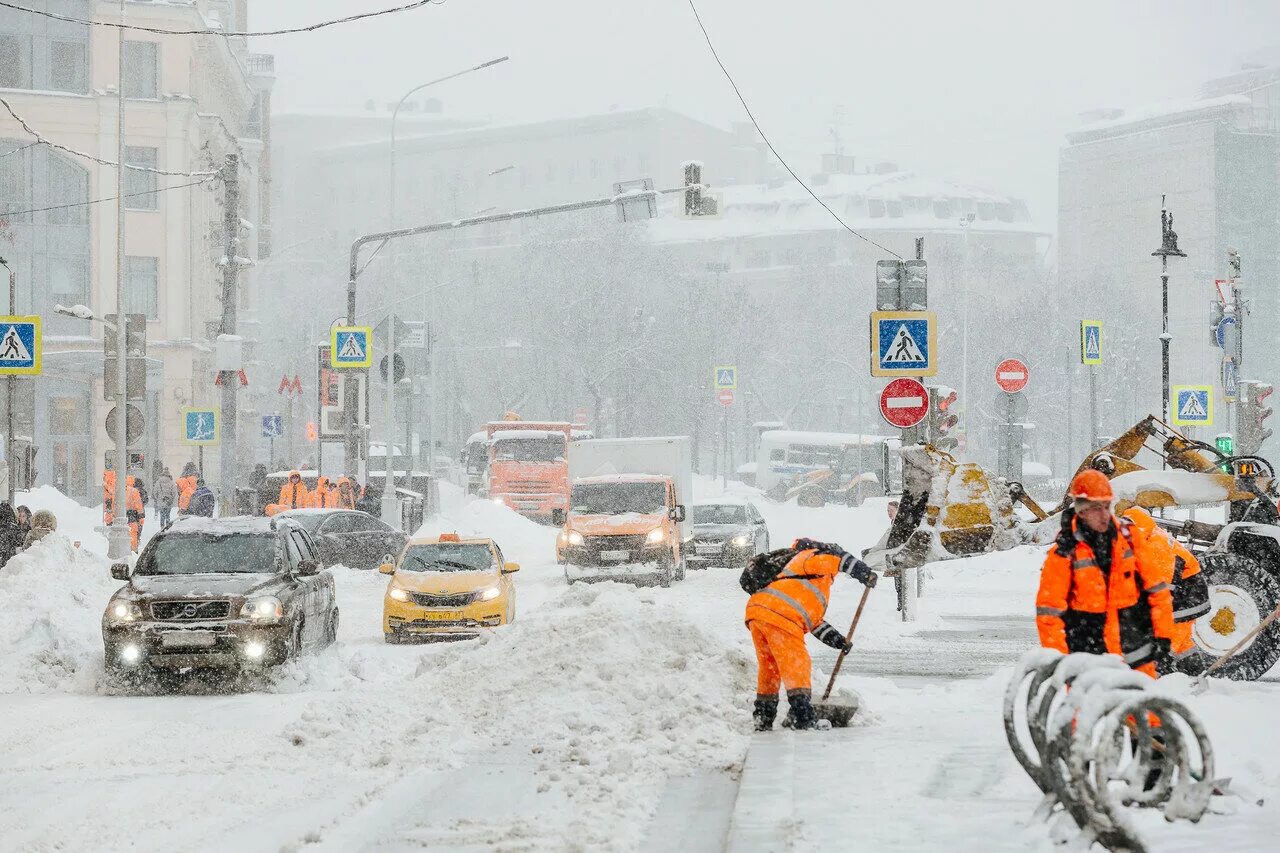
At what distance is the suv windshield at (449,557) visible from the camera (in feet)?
68.3

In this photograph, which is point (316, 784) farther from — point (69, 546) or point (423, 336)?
point (423, 336)

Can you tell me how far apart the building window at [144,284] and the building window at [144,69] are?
18.6ft

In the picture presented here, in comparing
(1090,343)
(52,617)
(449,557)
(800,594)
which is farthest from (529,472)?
(800,594)

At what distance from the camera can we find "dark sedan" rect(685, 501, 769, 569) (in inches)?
1324

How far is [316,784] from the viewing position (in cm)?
1005

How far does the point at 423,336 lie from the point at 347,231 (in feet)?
326

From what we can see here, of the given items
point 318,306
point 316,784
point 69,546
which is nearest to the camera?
point 316,784

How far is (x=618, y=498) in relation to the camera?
98.7 ft

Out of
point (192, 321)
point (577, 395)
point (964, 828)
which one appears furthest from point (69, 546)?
point (577, 395)

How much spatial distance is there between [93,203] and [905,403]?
46.0 m

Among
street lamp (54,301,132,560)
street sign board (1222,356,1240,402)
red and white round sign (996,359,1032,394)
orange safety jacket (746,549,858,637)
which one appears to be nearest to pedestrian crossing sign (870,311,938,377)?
orange safety jacket (746,549,858,637)

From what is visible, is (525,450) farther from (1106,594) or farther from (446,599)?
(1106,594)

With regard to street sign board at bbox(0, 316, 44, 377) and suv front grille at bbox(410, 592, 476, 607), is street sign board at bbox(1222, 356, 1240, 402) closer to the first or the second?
suv front grille at bbox(410, 592, 476, 607)

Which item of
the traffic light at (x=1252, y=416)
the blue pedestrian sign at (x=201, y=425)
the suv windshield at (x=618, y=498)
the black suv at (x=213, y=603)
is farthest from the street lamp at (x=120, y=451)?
the traffic light at (x=1252, y=416)
